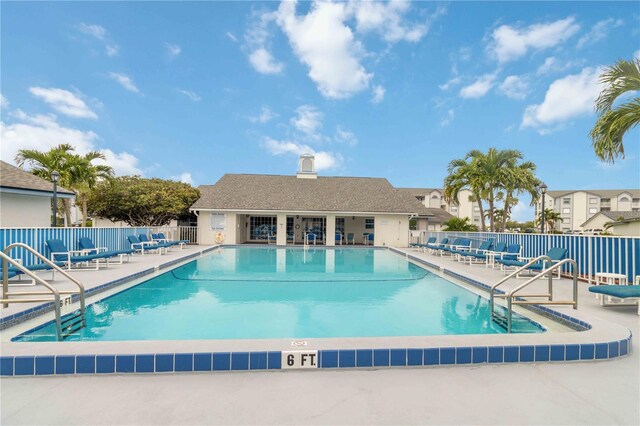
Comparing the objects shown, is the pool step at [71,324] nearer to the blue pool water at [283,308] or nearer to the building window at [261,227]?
the blue pool water at [283,308]

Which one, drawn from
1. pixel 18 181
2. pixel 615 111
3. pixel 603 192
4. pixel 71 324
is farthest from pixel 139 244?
pixel 603 192

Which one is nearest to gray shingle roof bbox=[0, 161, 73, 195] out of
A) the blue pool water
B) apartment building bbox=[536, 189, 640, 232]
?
the blue pool water

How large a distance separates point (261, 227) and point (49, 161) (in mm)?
14924

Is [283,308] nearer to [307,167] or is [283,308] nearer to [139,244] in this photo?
[139,244]

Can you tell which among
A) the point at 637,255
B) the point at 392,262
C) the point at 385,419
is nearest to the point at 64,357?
the point at 385,419

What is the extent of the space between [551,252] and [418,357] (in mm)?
8829

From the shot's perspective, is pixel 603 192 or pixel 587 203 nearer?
pixel 587 203

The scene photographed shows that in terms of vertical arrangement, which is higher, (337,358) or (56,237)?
(56,237)

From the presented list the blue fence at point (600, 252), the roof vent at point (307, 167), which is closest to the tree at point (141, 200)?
the roof vent at point (307, 167)

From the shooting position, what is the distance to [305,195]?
86.3 ft

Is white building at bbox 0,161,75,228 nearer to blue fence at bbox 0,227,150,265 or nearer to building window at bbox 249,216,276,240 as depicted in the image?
blue fence at bbox 0,227,150,265

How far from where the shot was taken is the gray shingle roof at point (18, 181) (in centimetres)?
1269

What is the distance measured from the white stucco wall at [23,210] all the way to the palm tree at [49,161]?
30.6ft

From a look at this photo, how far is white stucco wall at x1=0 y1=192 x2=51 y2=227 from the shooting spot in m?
13.0
